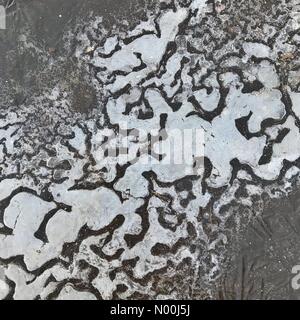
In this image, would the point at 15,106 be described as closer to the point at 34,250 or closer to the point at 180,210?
the point at 34,250

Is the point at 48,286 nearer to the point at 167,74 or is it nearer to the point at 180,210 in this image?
the point at 180,210

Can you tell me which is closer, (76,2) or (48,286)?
(48,286)

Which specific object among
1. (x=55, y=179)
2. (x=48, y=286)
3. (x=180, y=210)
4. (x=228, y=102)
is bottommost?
(x=48, y=286)

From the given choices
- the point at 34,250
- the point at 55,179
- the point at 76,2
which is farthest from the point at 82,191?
the point at 76,2

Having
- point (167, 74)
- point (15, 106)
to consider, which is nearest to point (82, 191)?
point (15, 106)

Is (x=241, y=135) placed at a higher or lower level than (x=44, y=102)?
lower

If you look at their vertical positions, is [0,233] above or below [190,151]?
below
